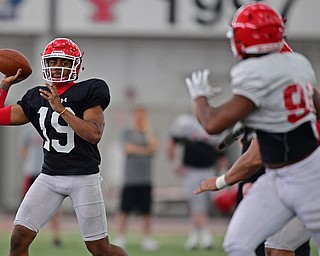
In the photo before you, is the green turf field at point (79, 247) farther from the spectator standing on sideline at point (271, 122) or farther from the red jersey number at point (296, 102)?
the red jersey number at point (296, 102)

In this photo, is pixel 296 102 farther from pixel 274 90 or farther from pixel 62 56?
pixel 62 56

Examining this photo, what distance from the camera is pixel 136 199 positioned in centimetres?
1145

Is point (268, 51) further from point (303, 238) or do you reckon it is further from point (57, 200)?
point (57, 200)

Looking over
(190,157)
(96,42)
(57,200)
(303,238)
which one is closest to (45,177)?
(57,200)

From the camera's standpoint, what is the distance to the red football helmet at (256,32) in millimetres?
5070

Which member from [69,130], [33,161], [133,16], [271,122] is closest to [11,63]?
[69,130]

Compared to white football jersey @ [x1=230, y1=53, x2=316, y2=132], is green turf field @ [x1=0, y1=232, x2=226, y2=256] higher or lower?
lower

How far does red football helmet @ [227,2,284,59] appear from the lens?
5070 millimetres

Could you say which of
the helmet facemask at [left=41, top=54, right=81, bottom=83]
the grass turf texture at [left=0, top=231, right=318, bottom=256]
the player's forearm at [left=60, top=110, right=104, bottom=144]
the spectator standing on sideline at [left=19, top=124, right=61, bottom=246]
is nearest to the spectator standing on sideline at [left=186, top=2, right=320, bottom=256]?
the player's forearm at [left=60, top=110, right=104, bottom=144]

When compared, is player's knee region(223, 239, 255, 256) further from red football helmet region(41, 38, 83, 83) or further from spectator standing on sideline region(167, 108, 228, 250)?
spectator standing on sideline region(167, 108, 228, 250)

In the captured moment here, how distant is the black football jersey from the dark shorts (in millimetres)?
5106

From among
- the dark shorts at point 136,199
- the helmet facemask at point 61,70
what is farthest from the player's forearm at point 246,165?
the dark shorts at point 136,199

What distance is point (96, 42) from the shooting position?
1780 cm

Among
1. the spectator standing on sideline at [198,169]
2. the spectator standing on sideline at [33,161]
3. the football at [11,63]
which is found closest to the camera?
the football at [11,63]
